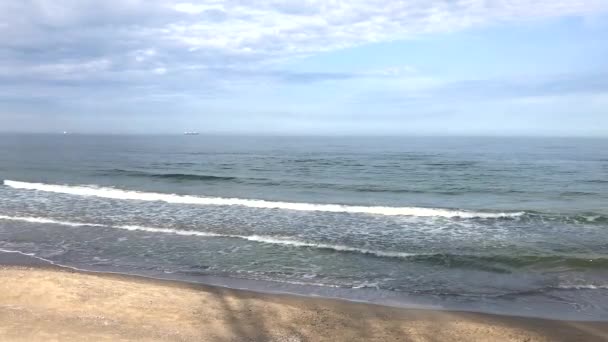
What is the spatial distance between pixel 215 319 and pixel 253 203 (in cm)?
1434

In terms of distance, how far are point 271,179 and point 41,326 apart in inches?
992

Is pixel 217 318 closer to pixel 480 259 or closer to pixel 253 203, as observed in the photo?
pixel 480 259

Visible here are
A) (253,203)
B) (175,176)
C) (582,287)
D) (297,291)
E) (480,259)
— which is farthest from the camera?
(175,176)

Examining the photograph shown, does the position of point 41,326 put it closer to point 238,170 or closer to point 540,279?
point 540,279

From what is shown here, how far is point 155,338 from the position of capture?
6746 mm

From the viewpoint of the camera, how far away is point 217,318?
26.0 ft

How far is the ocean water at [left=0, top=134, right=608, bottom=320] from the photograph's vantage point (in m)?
10.6

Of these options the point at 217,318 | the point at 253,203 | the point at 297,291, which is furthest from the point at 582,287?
the point at 253,203

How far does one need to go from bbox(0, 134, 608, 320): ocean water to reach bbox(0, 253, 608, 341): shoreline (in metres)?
0.78

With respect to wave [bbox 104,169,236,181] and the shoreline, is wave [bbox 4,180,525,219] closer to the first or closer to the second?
wave [bbox 104,169,236,181]

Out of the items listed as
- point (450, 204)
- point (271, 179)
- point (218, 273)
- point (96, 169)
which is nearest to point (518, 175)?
point (450, 204)

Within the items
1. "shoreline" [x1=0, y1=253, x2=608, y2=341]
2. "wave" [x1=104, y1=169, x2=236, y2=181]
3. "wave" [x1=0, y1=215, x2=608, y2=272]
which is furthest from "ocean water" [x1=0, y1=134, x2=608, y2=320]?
"wave" [x1=104, y1=169, x2=236, y2=181]

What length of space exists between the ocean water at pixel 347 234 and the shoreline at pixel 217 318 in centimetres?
78

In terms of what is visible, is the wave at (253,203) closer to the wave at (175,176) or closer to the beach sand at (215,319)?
the wave at (175,176)
